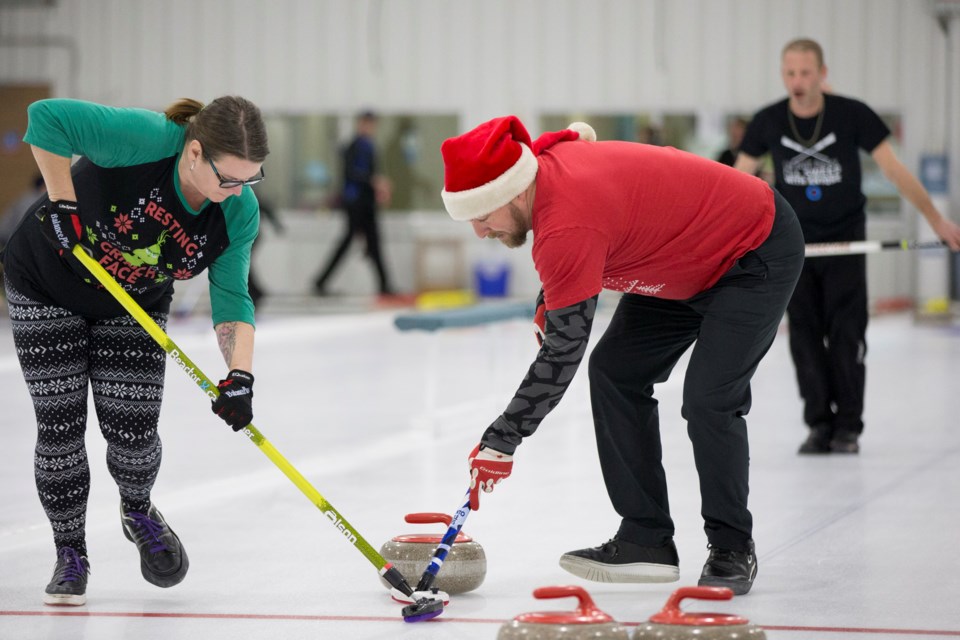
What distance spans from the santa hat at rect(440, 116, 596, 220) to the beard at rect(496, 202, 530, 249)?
0.05 meters

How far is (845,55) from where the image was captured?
567 inches

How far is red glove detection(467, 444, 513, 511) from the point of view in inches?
123

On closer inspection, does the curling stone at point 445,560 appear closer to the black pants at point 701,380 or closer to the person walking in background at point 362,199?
the black pants at point 701,380

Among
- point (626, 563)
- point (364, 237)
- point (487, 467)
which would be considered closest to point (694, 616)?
point (487, 467)

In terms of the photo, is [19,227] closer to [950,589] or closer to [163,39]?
[950,589]

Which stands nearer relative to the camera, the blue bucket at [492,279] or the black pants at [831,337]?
the black pants at [831,337]

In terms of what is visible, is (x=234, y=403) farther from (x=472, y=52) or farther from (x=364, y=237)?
(x=472, y=52)

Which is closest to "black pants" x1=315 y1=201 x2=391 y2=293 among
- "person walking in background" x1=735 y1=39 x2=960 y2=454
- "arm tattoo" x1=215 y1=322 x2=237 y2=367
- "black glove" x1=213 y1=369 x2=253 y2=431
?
"person walking in background" x1=735 y1=39 x2=960 y2=454

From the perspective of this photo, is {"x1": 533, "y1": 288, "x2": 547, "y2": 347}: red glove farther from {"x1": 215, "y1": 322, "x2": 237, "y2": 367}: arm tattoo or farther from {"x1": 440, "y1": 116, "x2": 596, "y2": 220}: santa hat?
{"x1": 215, "y1": 322, "x2": 237, "y2": 367}: arm tattoo

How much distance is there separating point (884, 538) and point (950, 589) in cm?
65

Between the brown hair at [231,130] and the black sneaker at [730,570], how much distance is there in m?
1.52

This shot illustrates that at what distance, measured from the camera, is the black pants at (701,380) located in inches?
136

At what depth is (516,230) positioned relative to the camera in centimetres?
318

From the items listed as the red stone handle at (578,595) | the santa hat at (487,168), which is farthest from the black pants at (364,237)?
the red stone handle at (578,595)
